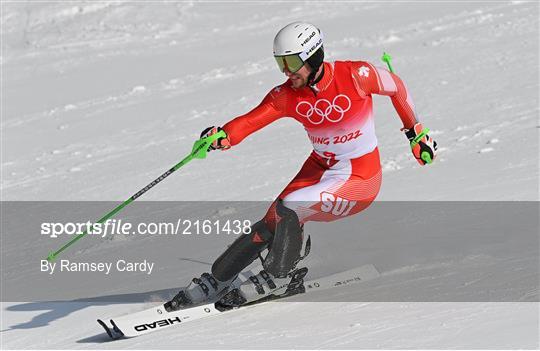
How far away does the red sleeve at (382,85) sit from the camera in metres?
5.75

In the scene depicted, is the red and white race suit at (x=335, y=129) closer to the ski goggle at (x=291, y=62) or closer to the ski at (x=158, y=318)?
the ski goggle at (x=291, y=62)

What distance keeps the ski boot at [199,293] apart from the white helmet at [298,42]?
4.83 feet

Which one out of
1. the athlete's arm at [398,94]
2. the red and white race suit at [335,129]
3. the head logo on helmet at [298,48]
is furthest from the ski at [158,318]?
the head logo on helmet at [298,48]

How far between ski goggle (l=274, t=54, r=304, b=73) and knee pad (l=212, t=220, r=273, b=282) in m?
0.95

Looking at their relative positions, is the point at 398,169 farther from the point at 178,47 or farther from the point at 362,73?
the point at 178,47

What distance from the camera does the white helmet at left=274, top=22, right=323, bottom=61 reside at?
18.1 ft

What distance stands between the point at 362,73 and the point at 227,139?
917mm

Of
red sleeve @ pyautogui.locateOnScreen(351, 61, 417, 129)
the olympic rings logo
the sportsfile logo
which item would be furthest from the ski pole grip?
the sportsfile logo

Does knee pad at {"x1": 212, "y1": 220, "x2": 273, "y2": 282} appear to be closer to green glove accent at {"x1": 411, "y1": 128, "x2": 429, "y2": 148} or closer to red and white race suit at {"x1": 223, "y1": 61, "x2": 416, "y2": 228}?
red and white race suit at {"x1": 223, "y1": 61, "x2": 416, "y2": 228}

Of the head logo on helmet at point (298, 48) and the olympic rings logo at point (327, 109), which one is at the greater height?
the head logo on helmet at point (298, 48)

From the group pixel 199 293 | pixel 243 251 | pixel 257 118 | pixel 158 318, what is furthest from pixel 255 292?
pixel 257 118

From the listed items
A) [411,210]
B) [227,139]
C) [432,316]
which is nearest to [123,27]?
[411,210]

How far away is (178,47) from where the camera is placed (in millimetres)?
18000

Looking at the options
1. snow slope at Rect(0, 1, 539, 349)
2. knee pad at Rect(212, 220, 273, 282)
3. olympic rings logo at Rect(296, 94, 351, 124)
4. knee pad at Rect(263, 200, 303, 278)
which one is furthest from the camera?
knee pad at Rect(212, 220, 273, 282)
